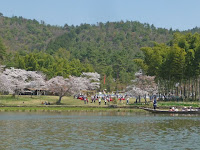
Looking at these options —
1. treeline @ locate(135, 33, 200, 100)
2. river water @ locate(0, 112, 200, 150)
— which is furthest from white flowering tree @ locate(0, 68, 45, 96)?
river water @ locate(0, 112, 200, 150)

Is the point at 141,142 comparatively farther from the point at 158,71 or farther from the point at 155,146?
the point at 158,71

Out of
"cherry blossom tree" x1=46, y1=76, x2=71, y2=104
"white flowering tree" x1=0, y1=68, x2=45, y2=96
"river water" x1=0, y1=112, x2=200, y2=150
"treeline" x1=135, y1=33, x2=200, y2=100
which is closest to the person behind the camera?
"river water" x1=0, y1=112, x2=200, y2=150

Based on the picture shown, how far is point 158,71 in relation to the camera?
3396 inches

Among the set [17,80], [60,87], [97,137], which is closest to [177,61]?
[60,87]

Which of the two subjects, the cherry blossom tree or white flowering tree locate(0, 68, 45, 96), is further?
white flowering tree locate(0, 68, 45, 96)

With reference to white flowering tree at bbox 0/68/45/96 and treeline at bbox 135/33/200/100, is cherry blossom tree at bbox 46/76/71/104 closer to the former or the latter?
white flowering tree at bbox 0/68/45/96

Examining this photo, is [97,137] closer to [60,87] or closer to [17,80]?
[60,87]

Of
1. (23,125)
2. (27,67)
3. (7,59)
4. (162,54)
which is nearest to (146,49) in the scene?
(162,54)

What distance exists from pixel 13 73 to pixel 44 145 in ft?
238

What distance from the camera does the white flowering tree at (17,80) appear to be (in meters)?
89.2

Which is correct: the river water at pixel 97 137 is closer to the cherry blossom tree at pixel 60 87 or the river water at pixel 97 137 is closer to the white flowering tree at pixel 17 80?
the cherry blossom tree at pixel 60 87

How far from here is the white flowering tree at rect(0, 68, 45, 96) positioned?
3514 inches

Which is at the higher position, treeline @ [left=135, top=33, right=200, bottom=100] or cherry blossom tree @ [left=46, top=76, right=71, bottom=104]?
treeline @ [left=135, top=33, right=200, bottom=100]

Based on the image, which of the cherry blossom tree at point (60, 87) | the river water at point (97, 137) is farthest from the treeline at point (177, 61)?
the river water at point (97, 137)
